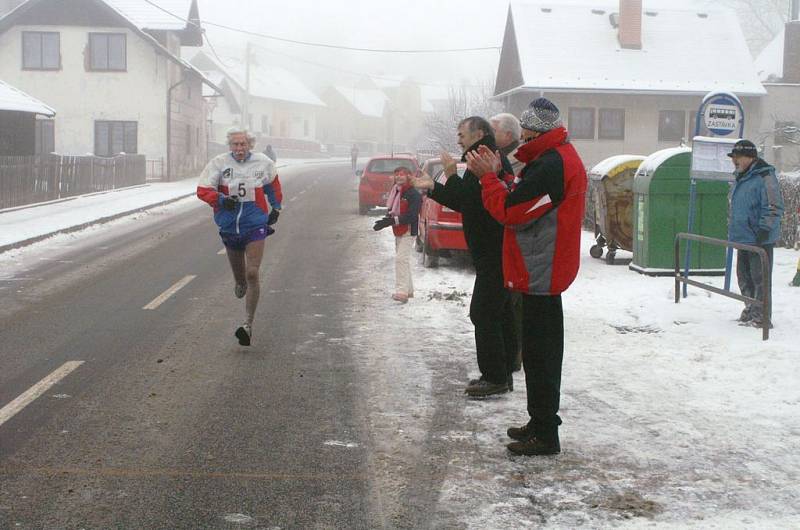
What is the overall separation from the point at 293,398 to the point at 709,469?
110 inches

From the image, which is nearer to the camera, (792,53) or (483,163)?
(483,163)

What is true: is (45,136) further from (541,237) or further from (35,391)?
(541,237)

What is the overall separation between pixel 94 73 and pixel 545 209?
3862 cm

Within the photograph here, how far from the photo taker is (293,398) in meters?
6.55

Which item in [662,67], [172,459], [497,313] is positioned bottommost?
[172,459]

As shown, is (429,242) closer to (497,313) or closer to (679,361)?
(679,361)

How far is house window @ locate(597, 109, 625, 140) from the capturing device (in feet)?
131

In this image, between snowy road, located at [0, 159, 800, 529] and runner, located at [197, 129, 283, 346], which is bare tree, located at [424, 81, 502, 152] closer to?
snowy road, located at [0, 159, 800, 529]

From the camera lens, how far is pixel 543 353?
17.7ft

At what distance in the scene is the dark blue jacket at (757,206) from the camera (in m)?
8.95

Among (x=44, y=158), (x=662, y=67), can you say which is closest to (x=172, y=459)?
(x=44, y=158)

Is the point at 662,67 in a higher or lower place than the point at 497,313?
higher

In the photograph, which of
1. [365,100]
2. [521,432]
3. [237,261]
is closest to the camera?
[521,432]

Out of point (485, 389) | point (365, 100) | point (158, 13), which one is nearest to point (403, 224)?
point (485, 389)
